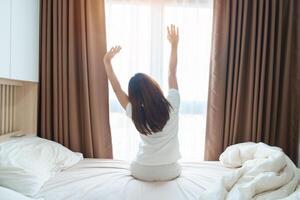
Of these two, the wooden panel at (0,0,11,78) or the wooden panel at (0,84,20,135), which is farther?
the wooden panel at (0,84,20,135)

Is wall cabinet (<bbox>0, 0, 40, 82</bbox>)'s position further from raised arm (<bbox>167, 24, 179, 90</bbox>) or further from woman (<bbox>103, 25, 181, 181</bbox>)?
raised arm (<bbox>167, 24, 179, 90</bbox>)

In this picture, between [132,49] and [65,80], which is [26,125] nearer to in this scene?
[65,80]

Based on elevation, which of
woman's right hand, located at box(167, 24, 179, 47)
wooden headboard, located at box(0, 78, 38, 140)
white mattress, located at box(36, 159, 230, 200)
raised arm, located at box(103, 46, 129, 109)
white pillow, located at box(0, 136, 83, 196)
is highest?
woman's right hand, located at box(167, 24, 179, 47)

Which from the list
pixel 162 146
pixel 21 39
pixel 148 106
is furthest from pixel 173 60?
pixel 21 39

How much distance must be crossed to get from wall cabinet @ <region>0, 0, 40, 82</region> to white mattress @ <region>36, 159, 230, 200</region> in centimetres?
78

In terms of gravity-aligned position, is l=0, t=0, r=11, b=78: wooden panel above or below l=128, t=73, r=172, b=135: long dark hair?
above

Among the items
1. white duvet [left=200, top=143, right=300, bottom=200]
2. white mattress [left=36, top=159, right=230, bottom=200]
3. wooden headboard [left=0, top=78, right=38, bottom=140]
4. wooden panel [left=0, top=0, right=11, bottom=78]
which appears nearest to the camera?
white duvet [left=200, top=143, right=300, bottom=200]

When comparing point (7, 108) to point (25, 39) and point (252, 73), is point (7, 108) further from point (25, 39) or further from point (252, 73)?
A: point (252, 73)

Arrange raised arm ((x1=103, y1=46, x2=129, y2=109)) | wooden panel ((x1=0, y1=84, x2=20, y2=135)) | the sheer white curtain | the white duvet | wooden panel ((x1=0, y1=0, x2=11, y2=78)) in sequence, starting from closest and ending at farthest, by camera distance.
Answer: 1. the white duvet
2. wooden panel ((x1=0, y1=0, x2=11, y2=78))
3. raised arm ((x1=103, y1=46, x2=129, y2=109))
4. wooden panel ((x1=0, y1=84, x2=20, y2=135))
5. the sheer white curtain

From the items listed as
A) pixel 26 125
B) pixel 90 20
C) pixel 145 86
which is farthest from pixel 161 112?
pixel 26 125

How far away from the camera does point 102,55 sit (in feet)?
7.02

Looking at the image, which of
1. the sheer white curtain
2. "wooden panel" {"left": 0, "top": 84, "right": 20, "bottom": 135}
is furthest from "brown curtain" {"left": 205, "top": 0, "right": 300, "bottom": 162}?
"wooden panel" {"left": 0, "top": 84, "right": 20, "bottom": 135}

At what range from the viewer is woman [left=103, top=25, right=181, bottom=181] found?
5.16ft

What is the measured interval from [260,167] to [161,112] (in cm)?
65
